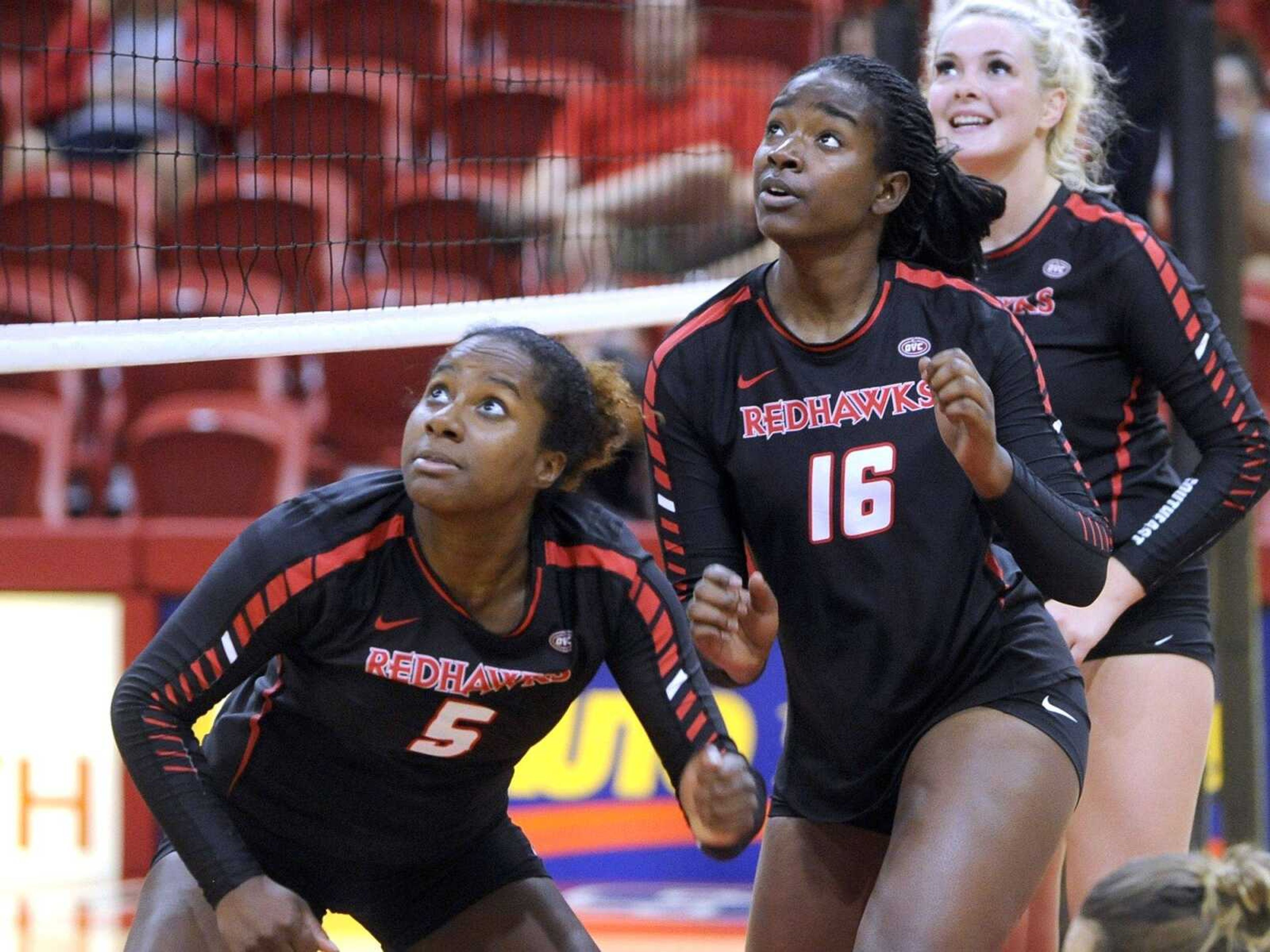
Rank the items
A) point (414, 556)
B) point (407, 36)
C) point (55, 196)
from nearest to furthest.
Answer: point (414, 556) → point (55, 196) → point (407, 36)

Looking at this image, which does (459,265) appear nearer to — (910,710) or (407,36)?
(407,36)

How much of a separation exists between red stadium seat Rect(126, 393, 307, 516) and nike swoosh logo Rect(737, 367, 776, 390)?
385 centimetres

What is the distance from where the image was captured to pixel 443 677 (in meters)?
3.04

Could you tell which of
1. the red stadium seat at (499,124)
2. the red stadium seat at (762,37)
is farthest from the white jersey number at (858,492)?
the red stadium seat at (762,37)

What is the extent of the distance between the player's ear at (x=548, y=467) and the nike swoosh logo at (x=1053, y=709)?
0.92m

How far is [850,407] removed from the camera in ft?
9.48

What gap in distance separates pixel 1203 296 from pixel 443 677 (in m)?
1.62

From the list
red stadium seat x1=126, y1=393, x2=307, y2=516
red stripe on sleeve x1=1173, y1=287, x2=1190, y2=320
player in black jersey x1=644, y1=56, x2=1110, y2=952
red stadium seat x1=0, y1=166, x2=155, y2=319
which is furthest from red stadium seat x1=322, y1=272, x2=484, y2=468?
player in black jersey x1=644, y1=56, x2=1110, y2=952

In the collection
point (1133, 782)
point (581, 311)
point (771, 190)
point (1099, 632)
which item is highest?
point (771, 190)

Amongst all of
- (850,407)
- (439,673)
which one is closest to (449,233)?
(439,673)

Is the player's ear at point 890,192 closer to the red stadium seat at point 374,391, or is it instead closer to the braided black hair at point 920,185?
the braided black hair at point 920,185

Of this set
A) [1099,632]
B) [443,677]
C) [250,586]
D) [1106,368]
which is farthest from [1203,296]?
[250,586]

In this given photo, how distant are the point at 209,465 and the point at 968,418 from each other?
4395 mm

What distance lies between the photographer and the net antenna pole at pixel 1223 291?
4953 millimetres
